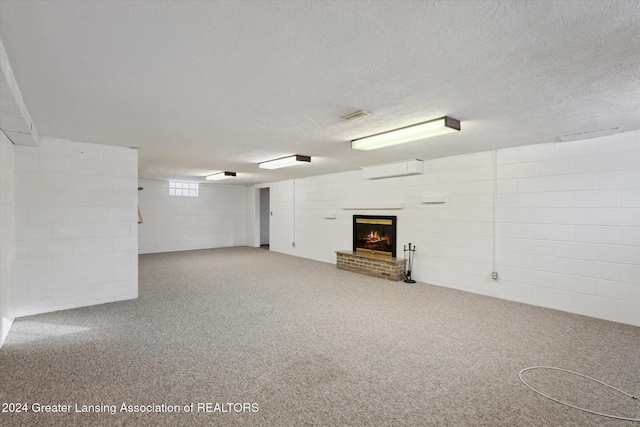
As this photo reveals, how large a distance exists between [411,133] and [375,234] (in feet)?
11.5

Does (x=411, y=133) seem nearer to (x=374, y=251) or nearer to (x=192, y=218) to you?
(x=374, y=251)

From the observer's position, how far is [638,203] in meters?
3.49

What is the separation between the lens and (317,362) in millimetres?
2645

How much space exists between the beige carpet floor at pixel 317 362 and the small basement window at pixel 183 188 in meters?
5.82

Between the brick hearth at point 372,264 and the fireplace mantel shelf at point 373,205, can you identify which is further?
the fireplace mantel shelf at point 373,205

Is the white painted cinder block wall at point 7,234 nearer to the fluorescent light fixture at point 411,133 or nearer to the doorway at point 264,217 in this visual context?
the fluorescent light fixture at point 411,133

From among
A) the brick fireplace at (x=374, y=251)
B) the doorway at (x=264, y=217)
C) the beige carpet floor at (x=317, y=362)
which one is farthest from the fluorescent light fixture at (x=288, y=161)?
the doorway at (x=264, y=217)

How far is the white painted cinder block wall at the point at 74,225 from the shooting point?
12.8ft

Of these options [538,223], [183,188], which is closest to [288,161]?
[538,223]

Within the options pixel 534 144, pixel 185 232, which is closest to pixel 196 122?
pixel 534 144

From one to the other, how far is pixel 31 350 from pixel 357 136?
13.1 ft

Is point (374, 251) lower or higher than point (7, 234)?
lower

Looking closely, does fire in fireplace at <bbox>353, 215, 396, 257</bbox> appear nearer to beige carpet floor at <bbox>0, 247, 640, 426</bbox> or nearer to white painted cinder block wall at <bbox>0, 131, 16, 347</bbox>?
beige carpet floor at <bbox>0, 247, 640, 426</bbox>

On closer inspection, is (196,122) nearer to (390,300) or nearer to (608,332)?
(390,300)
